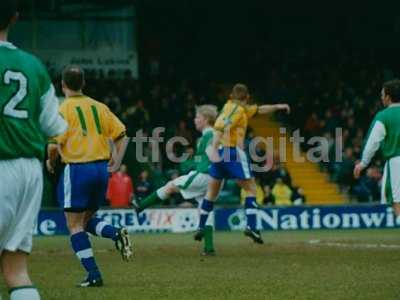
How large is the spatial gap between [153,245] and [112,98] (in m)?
12.1

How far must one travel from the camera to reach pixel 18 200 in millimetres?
7746

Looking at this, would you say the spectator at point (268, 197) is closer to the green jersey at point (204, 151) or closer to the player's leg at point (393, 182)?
the green jersey at point (204, 151)

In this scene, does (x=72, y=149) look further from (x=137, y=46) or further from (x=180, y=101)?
(x=137, y=46)

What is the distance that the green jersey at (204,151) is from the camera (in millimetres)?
17172

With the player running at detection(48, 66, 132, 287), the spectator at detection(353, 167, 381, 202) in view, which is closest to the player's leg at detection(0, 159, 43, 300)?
the player running at detection(48, 66, 132, 287)

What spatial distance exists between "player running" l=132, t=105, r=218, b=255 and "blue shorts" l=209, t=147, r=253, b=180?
7.3 inches

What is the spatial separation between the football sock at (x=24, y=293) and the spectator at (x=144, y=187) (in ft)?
64.4

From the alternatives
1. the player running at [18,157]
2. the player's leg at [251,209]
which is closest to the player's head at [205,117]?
the player's leg at [251,209]

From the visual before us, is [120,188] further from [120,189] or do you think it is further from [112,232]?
[112,232]

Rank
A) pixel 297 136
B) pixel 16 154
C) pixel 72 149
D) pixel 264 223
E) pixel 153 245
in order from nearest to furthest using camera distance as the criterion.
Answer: pixel 16 154
pixel 72 149
pixel 153 245
pixel 264 223
pixel 297 136

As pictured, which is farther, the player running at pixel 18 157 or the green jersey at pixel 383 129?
the green jersey at pixel 383 129

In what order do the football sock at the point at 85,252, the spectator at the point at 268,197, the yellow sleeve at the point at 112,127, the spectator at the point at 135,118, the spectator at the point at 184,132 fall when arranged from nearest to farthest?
the football sock at the point at 85,252
the yellow sleeve at the point at 112,127
the spectator at the point at 268,197
the spectator at the point at 135,118
the spectator at the point at 184,132

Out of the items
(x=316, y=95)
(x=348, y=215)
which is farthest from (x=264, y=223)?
(x=316, y=95)

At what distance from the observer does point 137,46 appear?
35.1 metres
